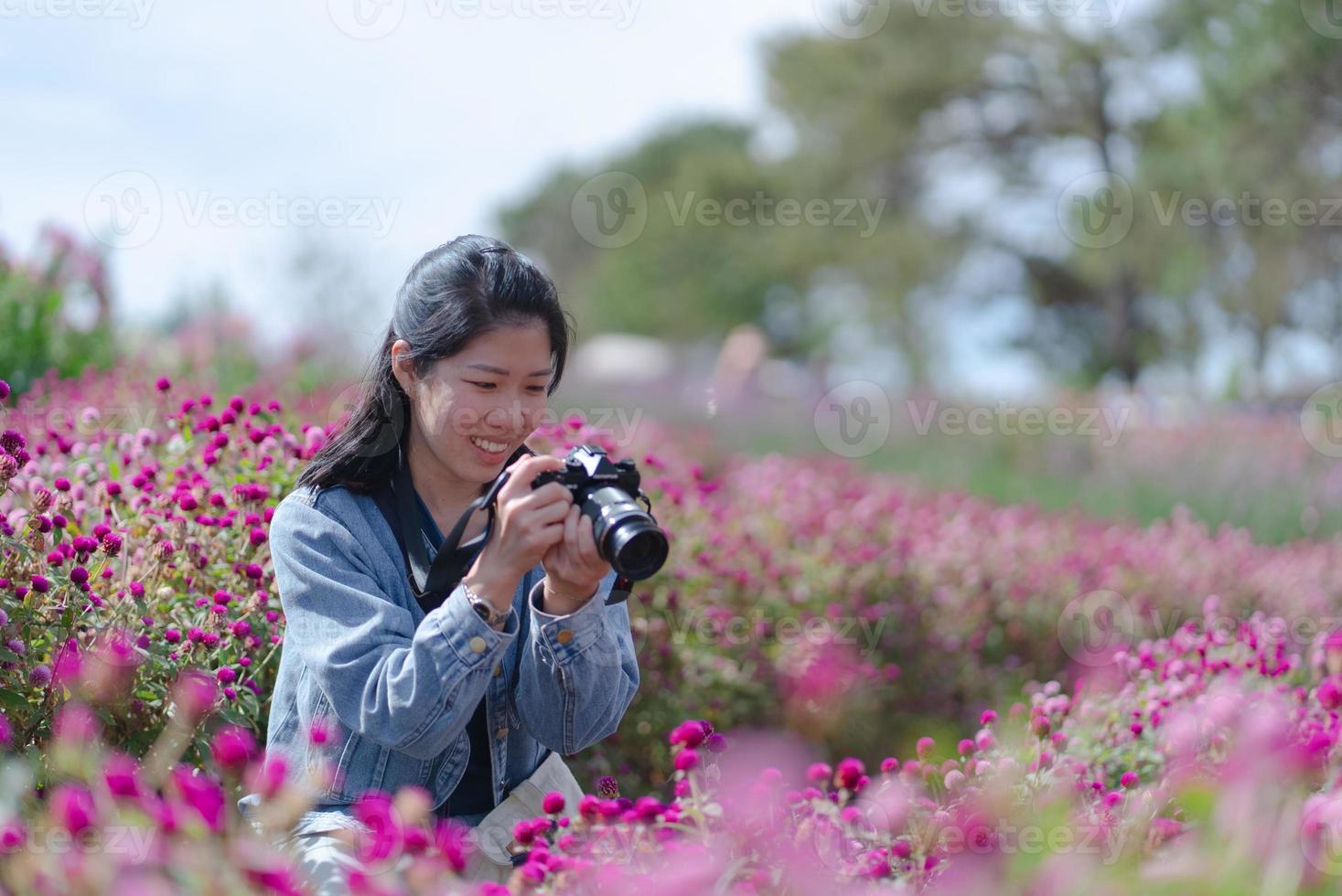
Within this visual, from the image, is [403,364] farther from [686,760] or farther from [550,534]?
[686,760]

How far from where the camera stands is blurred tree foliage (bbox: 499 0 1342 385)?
43.9 feet

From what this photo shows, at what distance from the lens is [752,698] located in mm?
3990

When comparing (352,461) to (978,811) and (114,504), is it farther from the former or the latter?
(978,811)

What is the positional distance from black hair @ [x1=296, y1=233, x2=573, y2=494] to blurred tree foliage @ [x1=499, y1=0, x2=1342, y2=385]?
503 inches

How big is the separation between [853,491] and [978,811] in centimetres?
452

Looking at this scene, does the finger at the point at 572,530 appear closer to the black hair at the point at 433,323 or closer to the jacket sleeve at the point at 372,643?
the jacket sleeve at the point at 372,643

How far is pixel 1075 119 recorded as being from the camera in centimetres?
1948

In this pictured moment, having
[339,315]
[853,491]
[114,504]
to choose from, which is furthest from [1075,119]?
[114,504]

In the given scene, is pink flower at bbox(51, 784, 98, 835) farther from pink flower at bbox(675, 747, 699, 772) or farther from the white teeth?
the white teeth

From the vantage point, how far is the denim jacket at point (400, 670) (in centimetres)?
186

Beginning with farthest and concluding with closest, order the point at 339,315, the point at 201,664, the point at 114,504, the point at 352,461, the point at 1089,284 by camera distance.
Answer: the point at 1089,284 < the point at 339,315 < the point at 114,504 < the point at 201,664 < the point at 352,461

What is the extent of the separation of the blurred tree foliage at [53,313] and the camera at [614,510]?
3500 mm

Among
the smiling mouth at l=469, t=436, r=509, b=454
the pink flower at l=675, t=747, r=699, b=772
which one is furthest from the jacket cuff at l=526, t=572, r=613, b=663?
the pink flower at l=675, t=747, r=699, b=772

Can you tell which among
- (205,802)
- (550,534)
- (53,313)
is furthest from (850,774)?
(53,313)
